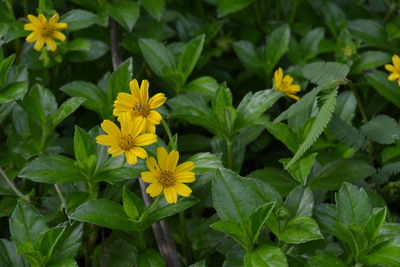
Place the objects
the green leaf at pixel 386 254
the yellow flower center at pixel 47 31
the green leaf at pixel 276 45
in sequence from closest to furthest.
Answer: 1. the green leaf at pixel 386 254
2. the yellow flower center at pixel 47 31
3. the green leaf at pixel 276 45

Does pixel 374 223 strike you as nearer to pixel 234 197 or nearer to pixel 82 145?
pixel 234 197

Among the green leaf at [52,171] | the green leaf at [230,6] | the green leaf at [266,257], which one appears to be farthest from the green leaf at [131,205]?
the green leaf at [230,6]

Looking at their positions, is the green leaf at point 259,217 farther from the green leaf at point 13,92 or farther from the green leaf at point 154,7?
the green leaf at point 154,7

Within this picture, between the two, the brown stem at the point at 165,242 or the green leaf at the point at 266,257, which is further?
the brown stem at the point at 165,242

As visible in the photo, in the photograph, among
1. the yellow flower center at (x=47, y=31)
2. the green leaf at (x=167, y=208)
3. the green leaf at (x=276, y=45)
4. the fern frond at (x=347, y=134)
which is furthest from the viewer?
the green leaf at (x=276, y=45)

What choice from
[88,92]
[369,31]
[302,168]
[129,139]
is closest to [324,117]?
[302,168]

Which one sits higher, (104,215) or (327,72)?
(327,72)

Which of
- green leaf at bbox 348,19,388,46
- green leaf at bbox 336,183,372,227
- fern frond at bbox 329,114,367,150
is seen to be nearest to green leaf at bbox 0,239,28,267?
green leaf at bbox 336,183,372,227

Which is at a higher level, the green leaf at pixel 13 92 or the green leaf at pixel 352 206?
the green leaf at pixel 13 92
